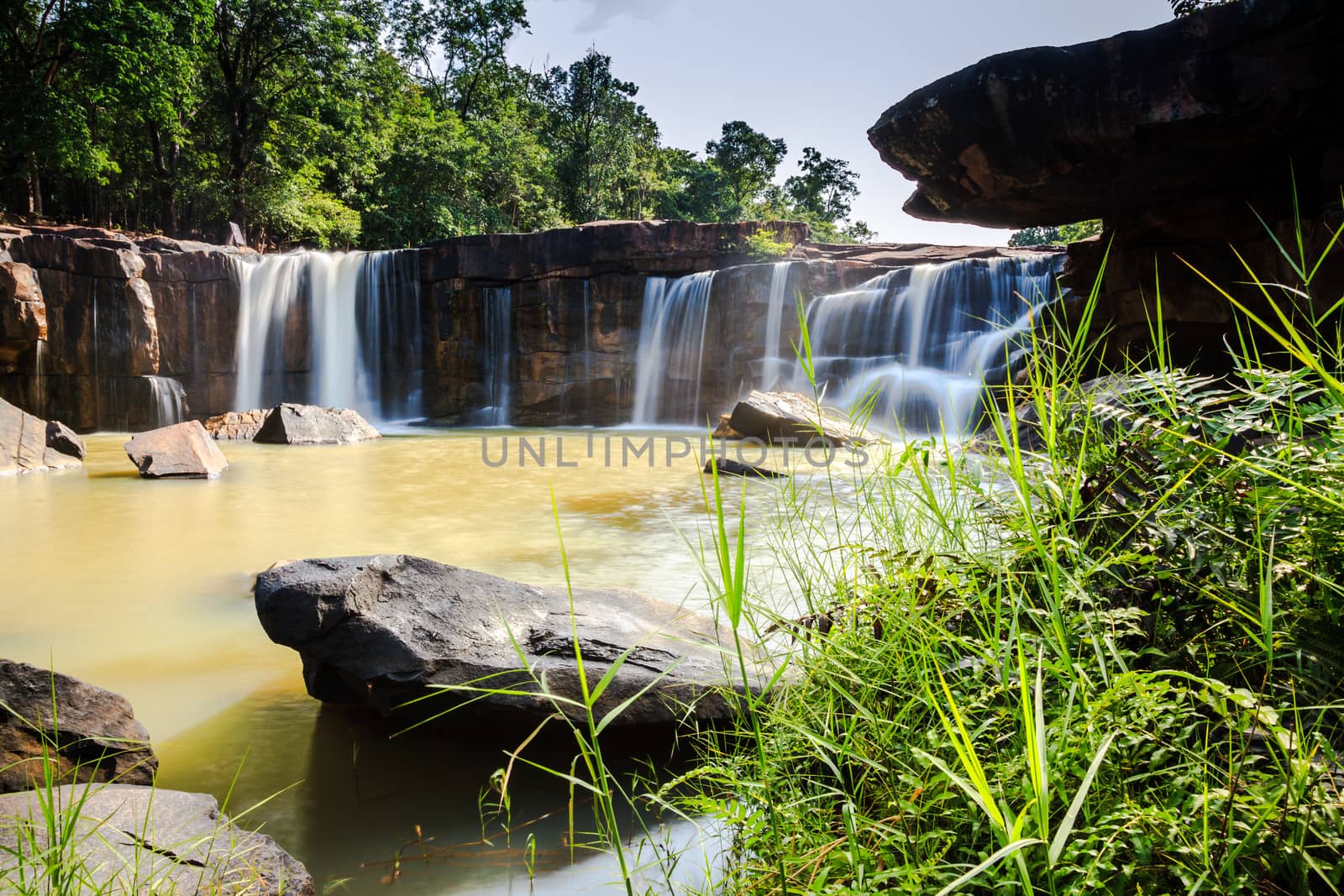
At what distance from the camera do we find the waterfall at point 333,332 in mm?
17391

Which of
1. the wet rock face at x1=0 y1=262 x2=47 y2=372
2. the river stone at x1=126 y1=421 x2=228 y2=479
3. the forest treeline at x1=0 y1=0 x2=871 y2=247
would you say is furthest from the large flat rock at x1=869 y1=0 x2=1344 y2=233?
the forest treeline at x1=0 y1=0 x2=871 y2=247

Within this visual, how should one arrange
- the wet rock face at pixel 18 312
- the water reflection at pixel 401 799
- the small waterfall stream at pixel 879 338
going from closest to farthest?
the water reflection at pixel 401 799, the small waterfall stream at pixel 879 338, the wet rock face at pixel 18 312

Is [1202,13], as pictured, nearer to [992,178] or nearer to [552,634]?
[992,178]

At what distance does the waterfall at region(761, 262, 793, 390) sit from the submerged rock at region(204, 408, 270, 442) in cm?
981

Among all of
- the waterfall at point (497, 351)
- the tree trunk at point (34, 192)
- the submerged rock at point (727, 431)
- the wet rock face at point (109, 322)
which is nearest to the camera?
the submerged rock at point (727, 431)

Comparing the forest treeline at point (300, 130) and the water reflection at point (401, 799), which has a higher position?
the forest treeline at point (300, 130)

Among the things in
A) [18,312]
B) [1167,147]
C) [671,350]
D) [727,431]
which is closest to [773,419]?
[727,431]

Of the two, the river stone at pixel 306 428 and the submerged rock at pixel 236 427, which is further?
the submerged rock at pixel 236 427

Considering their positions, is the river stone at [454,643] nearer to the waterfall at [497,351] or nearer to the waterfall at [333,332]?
the waterfall at [497,351]

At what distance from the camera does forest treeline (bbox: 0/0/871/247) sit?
751 inches

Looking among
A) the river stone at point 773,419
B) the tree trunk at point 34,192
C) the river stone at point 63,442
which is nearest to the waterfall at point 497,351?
the river stone at point 773,419

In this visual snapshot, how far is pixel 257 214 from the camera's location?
22.9 metres

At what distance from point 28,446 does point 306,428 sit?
3.78 meters

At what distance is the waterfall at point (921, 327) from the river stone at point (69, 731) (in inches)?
456
